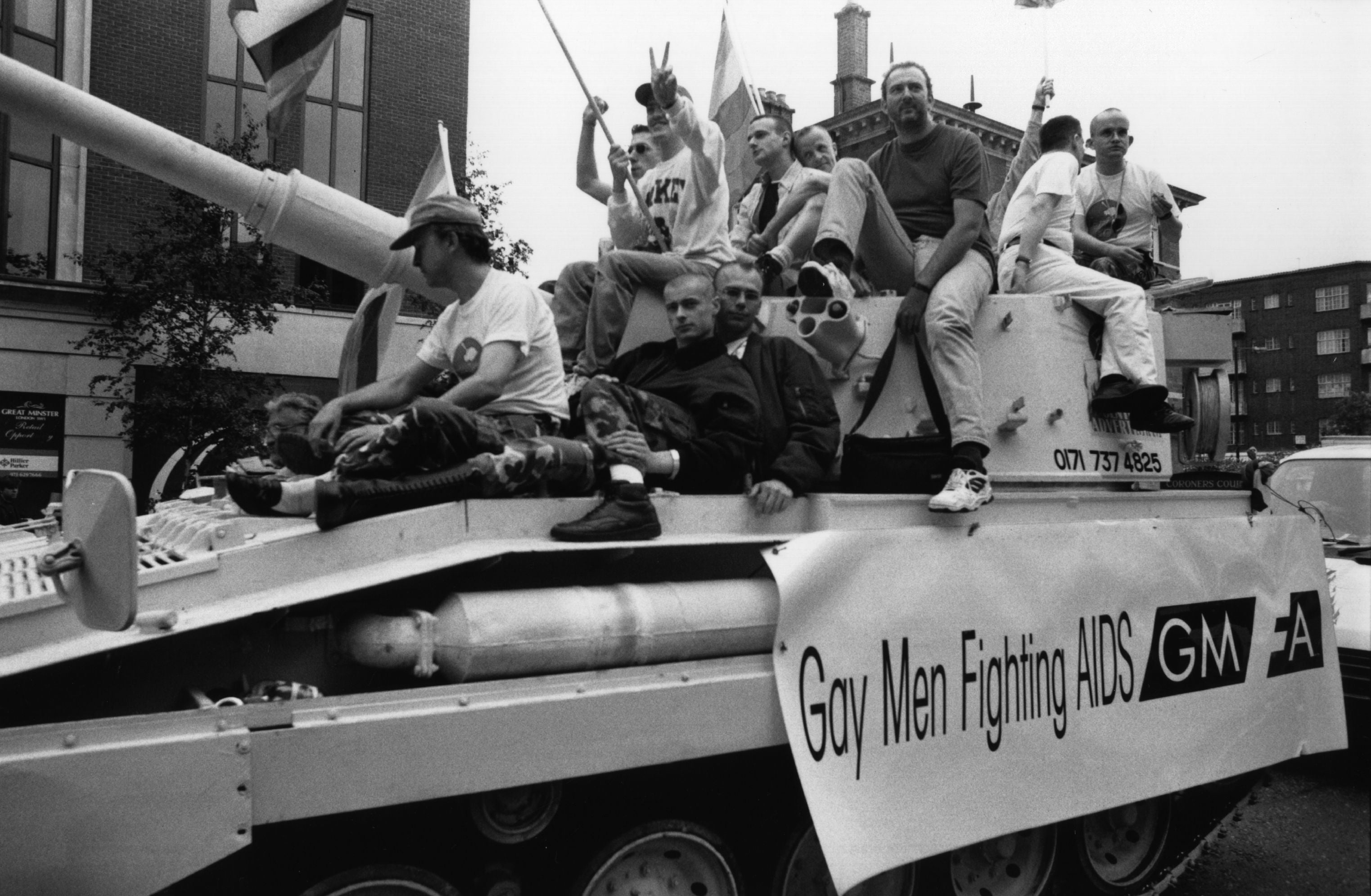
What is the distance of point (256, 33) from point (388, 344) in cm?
181

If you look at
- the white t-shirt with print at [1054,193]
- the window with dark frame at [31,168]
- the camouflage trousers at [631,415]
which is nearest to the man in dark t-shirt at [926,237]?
the white t-shirt with print at [1054,193]

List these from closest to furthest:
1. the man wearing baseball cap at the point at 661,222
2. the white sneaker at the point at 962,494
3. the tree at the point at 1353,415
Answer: the white sneaker at the point at 962,494 < the man wearing baseball cap at the point at 661,222 < the tree at the point at 1353,415

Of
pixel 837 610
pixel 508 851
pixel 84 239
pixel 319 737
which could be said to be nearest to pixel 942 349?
pixel 837 610

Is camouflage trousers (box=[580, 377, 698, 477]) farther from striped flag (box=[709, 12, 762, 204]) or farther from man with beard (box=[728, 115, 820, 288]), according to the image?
striped flag (box=[709, 12, 762, 204])

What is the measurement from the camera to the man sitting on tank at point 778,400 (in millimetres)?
4430

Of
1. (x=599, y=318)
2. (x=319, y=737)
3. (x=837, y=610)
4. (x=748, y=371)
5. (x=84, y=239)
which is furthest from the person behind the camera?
(x=84, y=239)

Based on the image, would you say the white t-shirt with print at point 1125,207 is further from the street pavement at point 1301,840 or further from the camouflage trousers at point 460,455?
the camouflage trousers at point 460,455

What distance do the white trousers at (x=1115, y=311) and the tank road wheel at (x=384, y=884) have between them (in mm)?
3754

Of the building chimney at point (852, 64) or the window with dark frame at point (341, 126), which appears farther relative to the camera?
the building chimney at point (852, 64)

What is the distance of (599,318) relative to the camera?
5.79 m

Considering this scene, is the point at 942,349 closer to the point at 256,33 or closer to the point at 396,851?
the point at 396,851

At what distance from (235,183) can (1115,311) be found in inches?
159

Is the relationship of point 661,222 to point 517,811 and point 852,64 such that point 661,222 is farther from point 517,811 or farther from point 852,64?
point 852,64

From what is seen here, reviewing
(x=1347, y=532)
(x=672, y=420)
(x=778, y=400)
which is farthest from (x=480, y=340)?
(x=1347, y=532)
